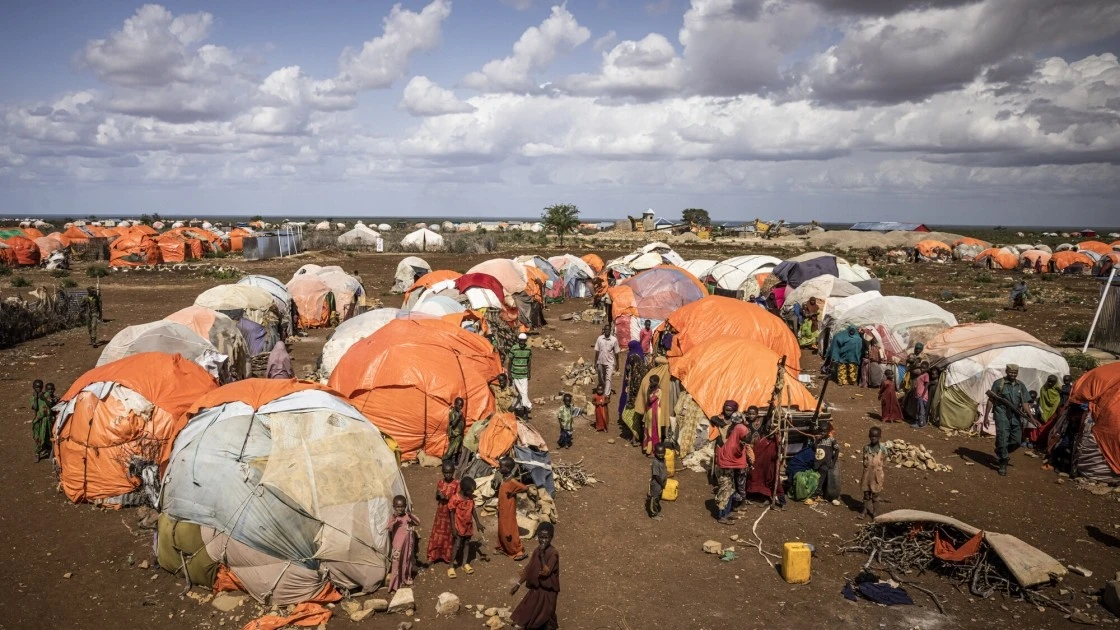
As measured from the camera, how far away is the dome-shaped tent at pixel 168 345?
1333cm

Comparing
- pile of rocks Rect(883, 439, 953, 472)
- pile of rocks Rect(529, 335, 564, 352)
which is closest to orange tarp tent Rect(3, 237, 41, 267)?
pile of rocks Rect(529, 335, 564, 352)

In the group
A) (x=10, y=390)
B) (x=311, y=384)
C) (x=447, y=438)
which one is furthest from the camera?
(x=10, y=390)

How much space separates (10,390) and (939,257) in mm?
63832

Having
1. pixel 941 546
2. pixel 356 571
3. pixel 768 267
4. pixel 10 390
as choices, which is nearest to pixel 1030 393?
pixel 941 546

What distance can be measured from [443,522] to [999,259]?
5596 centimetres

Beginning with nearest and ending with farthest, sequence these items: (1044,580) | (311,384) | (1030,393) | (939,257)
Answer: (1044,580) → (311,384) → (1030,393) → (939,257)

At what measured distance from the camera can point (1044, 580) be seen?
7.97 metres

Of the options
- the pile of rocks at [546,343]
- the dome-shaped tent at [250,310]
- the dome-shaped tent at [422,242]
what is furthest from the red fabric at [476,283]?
the dome-shaped tent at [422,242]

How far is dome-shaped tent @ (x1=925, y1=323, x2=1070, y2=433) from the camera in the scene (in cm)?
1388

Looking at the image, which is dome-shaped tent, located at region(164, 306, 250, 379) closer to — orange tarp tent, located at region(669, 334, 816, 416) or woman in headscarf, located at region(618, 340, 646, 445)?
woman in headscarf, located at region(618, 340, 646, 445)

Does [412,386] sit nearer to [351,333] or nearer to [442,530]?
[442,530]

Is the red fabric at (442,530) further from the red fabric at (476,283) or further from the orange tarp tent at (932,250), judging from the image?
the orange tarp tent at (932,250)

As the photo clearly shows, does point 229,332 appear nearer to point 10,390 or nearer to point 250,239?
point 10,390

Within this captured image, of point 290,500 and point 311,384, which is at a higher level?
point 311,384
